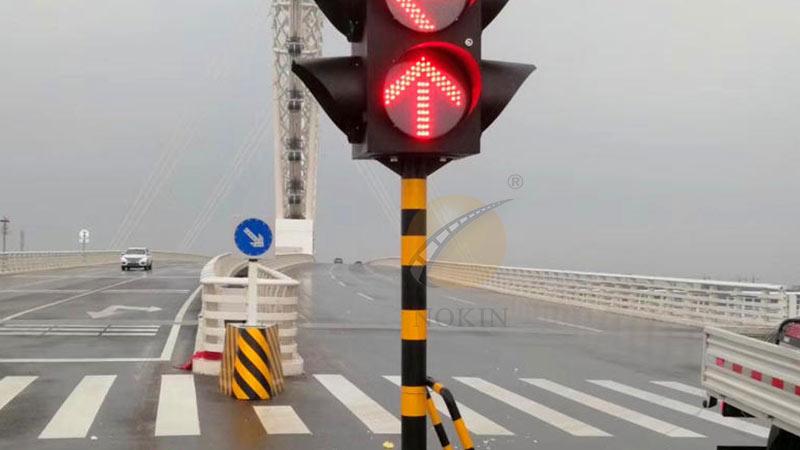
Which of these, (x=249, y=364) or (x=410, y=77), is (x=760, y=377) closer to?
(x=410, y=77)

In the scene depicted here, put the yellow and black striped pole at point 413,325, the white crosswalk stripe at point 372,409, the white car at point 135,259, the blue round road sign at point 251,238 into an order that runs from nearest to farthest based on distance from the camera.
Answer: the yellow and black striped pole at point 413,325
the white crosswalk stripe at point 372,409
the blue round road sign at point 251,238
the white car at point 135,259

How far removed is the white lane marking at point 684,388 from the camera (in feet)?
42.0

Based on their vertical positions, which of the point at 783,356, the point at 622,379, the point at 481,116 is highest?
the point at 481,116

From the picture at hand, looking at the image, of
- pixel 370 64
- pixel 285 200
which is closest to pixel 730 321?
pixel 370 64

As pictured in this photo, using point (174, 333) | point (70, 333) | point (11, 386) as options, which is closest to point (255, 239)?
point (11, 386)

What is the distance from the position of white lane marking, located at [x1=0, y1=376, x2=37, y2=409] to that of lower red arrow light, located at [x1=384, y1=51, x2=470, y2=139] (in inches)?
319

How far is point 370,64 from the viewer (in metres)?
4.49

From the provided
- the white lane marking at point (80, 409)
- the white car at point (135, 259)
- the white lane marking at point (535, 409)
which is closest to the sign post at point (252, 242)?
the white lane marking at point (80, 409)

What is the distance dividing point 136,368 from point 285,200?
8034 cm

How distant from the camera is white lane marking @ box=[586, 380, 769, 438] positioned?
32.7ft

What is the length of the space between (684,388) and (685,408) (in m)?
2.03

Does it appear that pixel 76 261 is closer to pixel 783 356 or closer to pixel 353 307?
pixel 353 307

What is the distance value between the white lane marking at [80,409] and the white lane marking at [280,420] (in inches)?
73.3

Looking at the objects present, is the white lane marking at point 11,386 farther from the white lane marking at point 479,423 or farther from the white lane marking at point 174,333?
the white lane marking at point 479,423
